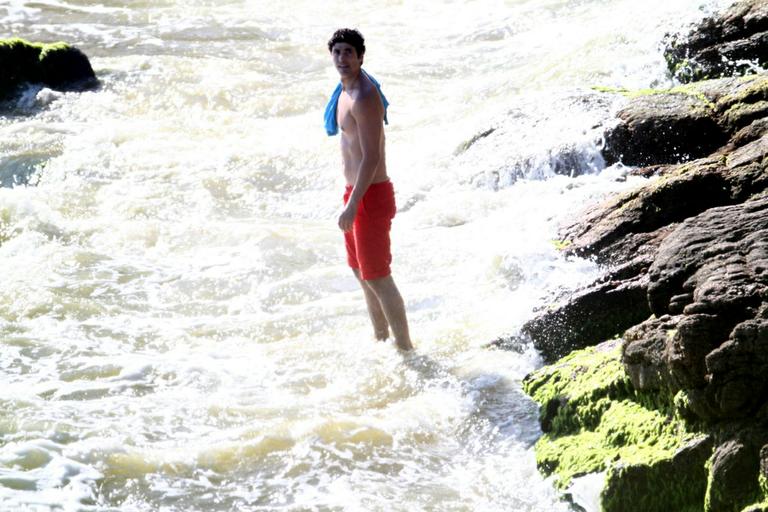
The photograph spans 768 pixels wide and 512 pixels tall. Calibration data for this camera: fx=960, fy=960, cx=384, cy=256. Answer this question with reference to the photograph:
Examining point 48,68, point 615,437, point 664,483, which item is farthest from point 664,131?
point 48,68

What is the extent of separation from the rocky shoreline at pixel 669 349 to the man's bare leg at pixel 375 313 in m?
1.01

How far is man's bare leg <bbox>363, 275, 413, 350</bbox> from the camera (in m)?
5.73

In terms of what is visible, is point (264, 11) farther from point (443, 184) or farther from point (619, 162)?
point (619, 162)

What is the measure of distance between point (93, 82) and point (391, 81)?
4183 mm

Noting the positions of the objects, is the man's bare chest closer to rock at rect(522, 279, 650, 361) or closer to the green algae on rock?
rock at rect(522, 279, 650, 361)

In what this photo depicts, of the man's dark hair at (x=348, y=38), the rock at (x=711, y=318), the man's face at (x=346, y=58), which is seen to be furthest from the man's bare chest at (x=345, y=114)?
the rock at (x=711, y=318)

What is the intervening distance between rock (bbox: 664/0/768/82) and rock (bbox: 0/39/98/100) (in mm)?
8100

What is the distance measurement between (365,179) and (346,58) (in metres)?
0.68

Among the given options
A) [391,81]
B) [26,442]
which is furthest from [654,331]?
[391,81]

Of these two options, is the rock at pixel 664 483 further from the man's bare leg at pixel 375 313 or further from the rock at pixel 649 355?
the man's bare leg at pixel 375 313

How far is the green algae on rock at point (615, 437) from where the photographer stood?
3.81 metres

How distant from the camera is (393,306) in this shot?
5.77 meters

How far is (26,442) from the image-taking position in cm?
495

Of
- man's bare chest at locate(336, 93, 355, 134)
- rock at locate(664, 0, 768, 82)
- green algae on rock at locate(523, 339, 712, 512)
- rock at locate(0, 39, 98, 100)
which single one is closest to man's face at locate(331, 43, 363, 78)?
man's bare chest at locate(336, 93, 355, 134)
